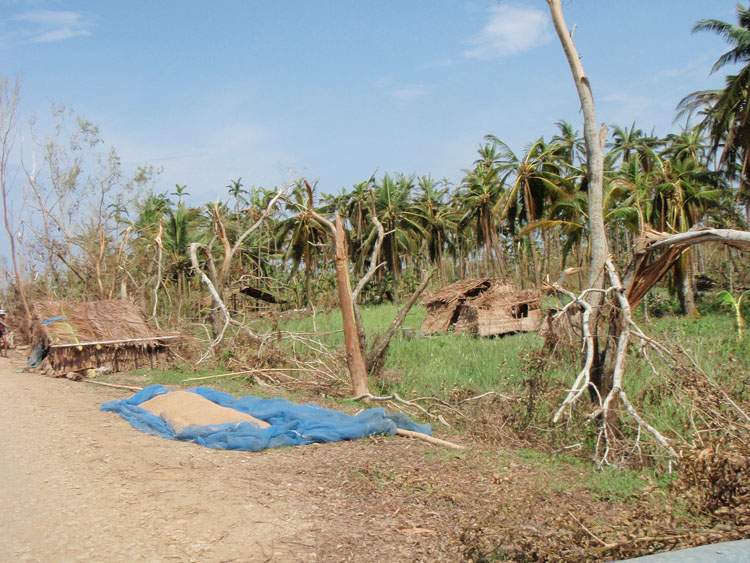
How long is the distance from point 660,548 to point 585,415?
3765mm

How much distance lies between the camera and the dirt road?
4.18 metres

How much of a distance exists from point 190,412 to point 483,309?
1088cm

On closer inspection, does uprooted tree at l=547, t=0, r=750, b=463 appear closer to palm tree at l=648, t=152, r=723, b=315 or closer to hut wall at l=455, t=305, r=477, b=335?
hut wall at l=455, t=305, r=477, b=335

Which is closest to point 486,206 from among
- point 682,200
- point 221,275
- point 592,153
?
point 682,200

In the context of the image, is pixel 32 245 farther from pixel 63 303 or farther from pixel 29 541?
pixel 29 541

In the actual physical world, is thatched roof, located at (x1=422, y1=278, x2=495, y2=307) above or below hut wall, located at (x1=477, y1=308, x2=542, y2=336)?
above

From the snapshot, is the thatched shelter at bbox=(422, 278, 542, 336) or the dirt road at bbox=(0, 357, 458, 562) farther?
the thatched shelter at bbox=(422, 278, 542, 336)

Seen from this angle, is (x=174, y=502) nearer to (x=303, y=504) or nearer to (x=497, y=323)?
(x=303, y=504)

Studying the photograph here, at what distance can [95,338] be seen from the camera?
1264 centimetres

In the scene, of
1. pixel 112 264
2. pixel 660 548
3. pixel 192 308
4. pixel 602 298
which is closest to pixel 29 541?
pixel 660 548

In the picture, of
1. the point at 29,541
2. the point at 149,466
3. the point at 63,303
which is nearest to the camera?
the point at 29,541

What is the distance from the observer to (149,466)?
6.11 meters

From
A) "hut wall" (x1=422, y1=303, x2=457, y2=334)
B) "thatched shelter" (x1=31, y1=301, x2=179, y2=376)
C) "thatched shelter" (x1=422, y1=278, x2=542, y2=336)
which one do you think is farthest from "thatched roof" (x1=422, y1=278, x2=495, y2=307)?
"thatched shelter" (x1=31, y1=301, x2=179, y2=376)

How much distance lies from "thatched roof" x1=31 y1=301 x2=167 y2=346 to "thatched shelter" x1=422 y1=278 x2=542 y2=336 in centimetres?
842
